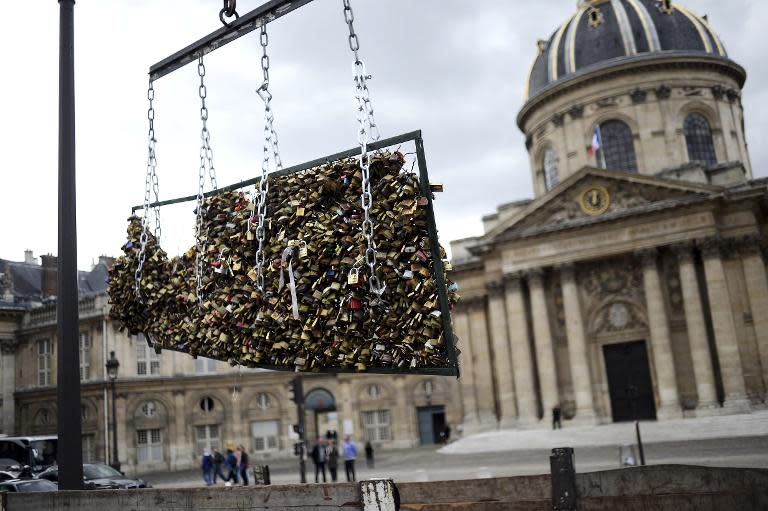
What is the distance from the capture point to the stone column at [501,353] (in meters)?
39.1

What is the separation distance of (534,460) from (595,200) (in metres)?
14.0

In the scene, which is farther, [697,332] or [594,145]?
[594,145]

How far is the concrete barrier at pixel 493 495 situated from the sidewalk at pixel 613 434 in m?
26.8

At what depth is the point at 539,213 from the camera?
1494 inches

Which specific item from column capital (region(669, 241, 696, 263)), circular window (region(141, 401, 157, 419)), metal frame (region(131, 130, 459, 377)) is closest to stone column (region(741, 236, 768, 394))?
column capital (region(669, 241, 696, 263))

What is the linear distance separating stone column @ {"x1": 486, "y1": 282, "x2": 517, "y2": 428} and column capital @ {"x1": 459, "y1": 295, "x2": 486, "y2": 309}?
4.63 ft

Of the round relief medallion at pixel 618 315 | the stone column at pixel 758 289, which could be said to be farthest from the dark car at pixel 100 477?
the stone column at pixel 758 289

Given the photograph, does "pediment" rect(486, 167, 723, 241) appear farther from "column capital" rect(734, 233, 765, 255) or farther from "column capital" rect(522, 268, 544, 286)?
"column capital" rect(734, 233, 765, 255)

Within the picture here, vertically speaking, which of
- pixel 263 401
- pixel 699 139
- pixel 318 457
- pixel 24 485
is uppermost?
pixel 699 139

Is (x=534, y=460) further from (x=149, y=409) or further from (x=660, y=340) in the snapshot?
(x=149, y=409)

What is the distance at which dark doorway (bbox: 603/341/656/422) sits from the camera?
118 ft

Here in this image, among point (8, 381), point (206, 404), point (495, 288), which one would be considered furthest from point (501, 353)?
point (8, 381)

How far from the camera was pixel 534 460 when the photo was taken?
2788 cm

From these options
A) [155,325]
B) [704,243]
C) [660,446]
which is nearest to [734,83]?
[704,243]
